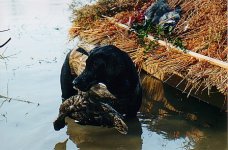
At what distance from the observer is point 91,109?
16.4 ft

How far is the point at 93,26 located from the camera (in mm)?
10016

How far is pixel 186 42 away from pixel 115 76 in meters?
2.21

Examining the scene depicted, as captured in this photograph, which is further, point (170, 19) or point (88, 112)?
point (170, 19)

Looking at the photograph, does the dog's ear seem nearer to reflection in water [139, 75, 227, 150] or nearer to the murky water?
the murky water

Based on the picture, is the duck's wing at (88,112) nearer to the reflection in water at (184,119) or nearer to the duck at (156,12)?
the reflection in water at (184,119)

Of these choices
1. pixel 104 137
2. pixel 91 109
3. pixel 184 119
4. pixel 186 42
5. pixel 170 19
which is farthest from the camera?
pixel 170 19

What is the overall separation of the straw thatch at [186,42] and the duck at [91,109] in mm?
1281

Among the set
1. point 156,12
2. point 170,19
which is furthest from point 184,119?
point 156,12

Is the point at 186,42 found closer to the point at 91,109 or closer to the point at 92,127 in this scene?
the point at 92,127

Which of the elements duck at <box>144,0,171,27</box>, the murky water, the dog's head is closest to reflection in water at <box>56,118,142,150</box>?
the murky water

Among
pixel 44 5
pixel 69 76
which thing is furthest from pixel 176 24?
pixel 44 5

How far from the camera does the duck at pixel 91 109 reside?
484cm

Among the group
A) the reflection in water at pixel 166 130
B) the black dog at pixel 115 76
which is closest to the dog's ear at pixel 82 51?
the black dog at pixel 115 76

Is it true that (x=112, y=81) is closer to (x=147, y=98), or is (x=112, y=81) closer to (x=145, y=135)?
(x=145, y=135)
